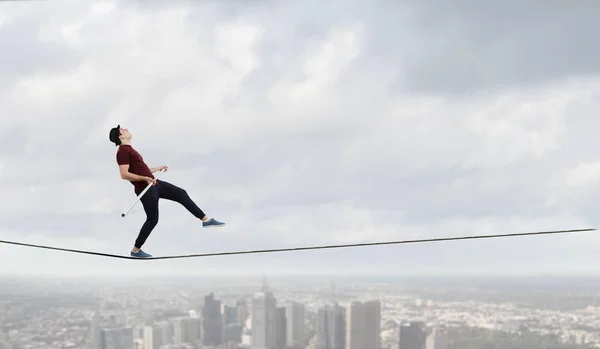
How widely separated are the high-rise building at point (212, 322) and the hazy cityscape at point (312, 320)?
0.01m

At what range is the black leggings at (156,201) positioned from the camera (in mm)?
4617

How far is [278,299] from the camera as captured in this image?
29.6 ft

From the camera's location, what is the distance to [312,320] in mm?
9250

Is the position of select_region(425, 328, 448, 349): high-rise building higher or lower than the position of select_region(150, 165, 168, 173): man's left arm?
lower

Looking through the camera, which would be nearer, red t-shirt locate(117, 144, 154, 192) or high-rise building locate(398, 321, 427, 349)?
red t-shirt locate(117, 144, 154, 192)

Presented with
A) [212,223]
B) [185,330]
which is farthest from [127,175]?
[185,330]

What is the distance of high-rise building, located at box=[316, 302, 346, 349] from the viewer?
29.7 feet

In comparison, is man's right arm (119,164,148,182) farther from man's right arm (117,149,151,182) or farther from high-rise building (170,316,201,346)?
high-rise building (170,316,201,346)

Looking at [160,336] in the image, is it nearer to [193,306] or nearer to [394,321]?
[193,306]

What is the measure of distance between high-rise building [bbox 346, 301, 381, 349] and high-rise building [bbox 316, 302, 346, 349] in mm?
91

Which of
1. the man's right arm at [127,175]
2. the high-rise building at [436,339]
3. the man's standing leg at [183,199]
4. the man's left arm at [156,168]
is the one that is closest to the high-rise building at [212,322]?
the high-rise building at [436,339]

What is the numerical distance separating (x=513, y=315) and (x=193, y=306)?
3.84 m

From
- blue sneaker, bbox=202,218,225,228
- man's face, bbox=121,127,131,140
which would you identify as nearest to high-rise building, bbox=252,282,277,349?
blue sneaker, bbox=202,218,225,228

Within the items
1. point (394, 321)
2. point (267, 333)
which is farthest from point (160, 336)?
point (394, 321)
